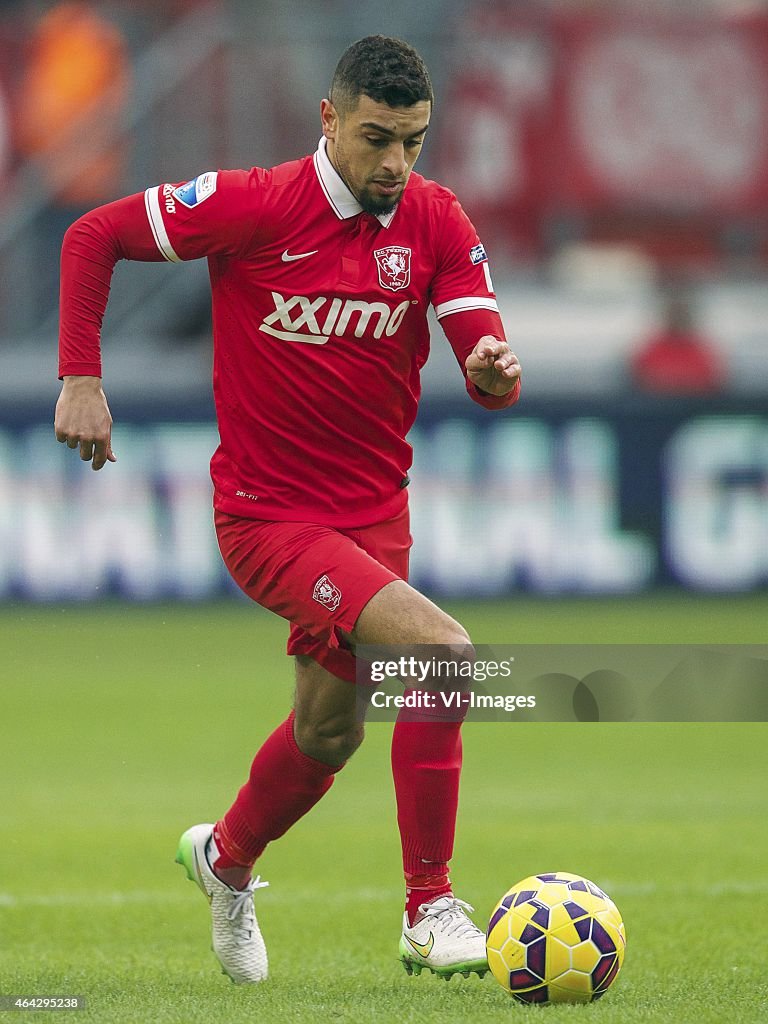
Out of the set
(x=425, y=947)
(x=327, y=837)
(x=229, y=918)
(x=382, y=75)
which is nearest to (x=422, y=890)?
(x=425, y=947)

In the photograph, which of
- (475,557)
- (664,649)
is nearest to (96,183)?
(475,557)

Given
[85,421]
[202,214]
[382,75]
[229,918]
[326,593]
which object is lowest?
[229,918]

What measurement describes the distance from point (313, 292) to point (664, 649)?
531 cm

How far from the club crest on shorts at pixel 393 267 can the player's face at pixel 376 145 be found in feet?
0.33

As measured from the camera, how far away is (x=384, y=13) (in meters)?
14.1

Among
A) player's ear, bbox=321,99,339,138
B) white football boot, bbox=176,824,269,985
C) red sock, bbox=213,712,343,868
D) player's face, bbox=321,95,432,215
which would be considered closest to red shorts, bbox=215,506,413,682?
red sock, bbox=213,712,343,868

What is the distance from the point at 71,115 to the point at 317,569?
10275 millimetres

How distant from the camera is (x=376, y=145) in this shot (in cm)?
427

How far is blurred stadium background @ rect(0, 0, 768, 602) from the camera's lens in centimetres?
1196

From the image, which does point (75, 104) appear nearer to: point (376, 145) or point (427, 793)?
point (376, 145)

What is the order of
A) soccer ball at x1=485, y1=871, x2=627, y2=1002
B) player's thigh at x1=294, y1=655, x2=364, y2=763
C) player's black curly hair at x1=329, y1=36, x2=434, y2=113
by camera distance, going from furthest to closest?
1. player's thigh at x1=294, y1=655, x2=364, y2=763
2. player's black curly hair at x1=329, y1=36, x2=434, y2=113
3. soccer ball at x1=485, y1=871, x2=627, y2=1002

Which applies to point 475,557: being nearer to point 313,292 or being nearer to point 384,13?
point 384,13

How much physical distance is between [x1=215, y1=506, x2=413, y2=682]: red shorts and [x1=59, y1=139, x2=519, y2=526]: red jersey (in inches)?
2.0

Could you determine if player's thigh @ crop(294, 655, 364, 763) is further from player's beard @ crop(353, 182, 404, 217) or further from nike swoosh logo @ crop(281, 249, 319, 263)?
player's beard @ crop(353, 182, 404, 217)
